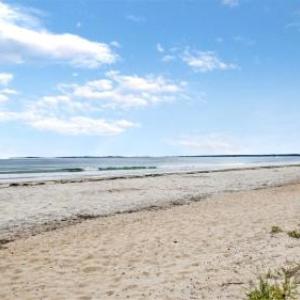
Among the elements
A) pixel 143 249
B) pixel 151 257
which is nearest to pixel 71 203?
pixel 143 249

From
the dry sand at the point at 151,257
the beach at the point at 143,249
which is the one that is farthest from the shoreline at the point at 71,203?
the dry sand at the point at 151,257

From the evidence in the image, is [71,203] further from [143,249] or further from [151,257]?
[151,257]

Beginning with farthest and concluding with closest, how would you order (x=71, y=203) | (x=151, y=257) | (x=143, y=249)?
(x=71, y=203) → (x=143, y=249) → (x=151, y=257)

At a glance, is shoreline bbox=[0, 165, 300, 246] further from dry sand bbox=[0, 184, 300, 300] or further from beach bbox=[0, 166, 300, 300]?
dry sand bbox=[0, 184, 300, 300]

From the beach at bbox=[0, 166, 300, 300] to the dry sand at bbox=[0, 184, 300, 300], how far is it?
0.06 feet

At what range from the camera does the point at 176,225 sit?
643 inches

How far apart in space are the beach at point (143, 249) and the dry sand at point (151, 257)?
2 cm

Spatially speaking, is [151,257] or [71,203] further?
[71,203]

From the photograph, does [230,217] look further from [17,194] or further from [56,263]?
[17,194]

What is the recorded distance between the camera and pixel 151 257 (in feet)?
37.7

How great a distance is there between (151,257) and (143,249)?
3.32 ft

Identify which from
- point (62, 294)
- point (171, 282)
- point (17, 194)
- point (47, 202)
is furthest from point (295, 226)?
point (17, 194)

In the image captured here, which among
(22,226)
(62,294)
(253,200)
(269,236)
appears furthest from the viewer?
(253,200)

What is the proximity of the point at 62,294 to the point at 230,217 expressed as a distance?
10.0 metres
